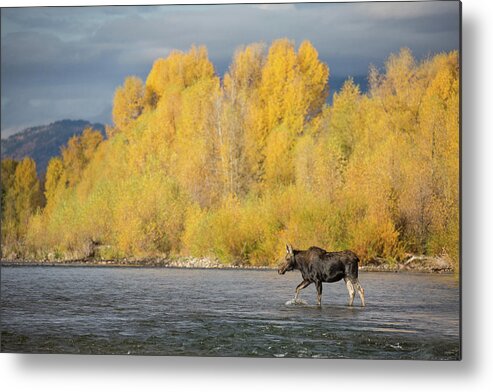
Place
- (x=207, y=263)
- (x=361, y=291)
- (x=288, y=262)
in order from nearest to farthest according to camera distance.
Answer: (x=361, y=291) < (x=288, y=262) < (x=207, y=263)

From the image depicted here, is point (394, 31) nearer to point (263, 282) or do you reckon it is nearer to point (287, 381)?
point (263, 282)

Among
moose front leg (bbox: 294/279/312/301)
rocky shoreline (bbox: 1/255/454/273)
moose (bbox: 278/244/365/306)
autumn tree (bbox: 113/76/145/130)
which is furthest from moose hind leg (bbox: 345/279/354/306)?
autumn tree (bbox: 113/76/145/130)

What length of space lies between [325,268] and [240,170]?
101 centimetres

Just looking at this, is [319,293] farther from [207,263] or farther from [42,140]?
[42,140]

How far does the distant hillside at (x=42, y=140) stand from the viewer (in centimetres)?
712

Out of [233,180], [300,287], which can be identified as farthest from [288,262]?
[233,180]

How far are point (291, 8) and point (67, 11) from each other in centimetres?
165

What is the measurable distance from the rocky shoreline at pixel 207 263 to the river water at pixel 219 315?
0.13 feet

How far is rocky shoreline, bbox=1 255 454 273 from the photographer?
6770 mm

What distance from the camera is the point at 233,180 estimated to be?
7.29 m

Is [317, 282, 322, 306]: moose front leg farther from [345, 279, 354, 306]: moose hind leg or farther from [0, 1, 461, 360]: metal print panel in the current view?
[345, 279, 354, 306]: moose hind leg

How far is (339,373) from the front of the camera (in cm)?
660

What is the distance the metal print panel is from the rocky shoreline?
0.01 m

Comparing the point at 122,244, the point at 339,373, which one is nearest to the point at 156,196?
the point at 122,244
